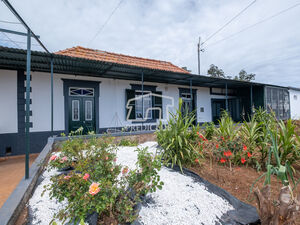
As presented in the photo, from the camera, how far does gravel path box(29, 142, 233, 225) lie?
4.87ft

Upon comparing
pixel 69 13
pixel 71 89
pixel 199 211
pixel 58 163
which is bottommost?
pixel 199 211

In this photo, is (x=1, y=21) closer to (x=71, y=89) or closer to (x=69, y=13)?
(x=69, y=13)

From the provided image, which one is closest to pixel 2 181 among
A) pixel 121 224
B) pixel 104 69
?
pixel 121 224

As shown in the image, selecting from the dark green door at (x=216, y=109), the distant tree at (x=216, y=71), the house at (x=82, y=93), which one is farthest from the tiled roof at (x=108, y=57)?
the distant tree at (x=216, y=71)

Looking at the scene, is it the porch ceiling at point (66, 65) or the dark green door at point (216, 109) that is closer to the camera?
the porch ceiling at point (66, 65)

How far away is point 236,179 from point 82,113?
5800 mm

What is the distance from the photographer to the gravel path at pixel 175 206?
1.48 meters

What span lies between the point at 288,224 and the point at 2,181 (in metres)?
4.50

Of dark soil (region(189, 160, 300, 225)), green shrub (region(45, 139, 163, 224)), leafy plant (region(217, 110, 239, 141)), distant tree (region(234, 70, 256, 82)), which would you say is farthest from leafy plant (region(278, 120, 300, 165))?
distant tree (region(234, 70, 256, 82))

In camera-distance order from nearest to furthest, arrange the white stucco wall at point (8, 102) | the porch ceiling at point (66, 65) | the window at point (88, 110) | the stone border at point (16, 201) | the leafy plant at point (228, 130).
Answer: the stone border at point (16, 201) → the leafy plant at point (228, 130) → the porch ceiling at point (66, 65) → the white stucco wall at point (8, 102) → the window at point (88, 110)

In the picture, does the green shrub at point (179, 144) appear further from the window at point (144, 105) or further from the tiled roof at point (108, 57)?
the window at point (144, 105)

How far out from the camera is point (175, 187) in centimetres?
201

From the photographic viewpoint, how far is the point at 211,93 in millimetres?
9891

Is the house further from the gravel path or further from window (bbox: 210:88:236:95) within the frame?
the gravel path
